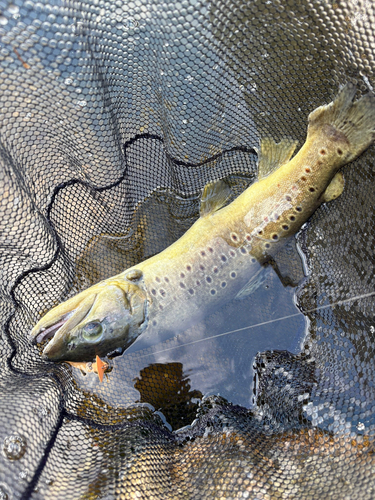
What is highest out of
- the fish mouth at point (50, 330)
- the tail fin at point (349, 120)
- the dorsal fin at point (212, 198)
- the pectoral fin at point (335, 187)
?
the tail fin at point (349, 120)

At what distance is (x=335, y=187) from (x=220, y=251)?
97cm

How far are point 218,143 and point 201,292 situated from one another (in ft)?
4.06

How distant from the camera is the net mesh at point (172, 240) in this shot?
2.41 metres

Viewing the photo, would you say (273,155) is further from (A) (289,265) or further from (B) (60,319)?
(B) (60,319)

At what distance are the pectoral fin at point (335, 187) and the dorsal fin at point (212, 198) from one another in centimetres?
79

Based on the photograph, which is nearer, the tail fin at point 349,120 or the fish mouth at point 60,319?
the tail fin at point 349,120

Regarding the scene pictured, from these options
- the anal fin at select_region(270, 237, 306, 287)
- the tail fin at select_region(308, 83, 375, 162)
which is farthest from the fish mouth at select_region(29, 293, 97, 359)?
the tail fin at select_region(308, 83, 375, 162)

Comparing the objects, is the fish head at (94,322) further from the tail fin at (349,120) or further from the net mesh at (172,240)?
the tail fin at (349,120)

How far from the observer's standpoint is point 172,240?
3379 mm

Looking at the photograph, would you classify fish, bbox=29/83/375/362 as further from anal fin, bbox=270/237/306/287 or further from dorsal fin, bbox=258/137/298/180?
anal fin, bbox=270/237/306/287

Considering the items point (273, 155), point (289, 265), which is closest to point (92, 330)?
point (289, 265)

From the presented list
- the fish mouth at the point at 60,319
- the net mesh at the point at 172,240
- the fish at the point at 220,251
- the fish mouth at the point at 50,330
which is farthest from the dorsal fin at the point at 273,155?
the fish mouth at the point at 50,330

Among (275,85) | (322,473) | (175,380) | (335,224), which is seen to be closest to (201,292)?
(175,380)

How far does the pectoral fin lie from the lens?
107 inches
